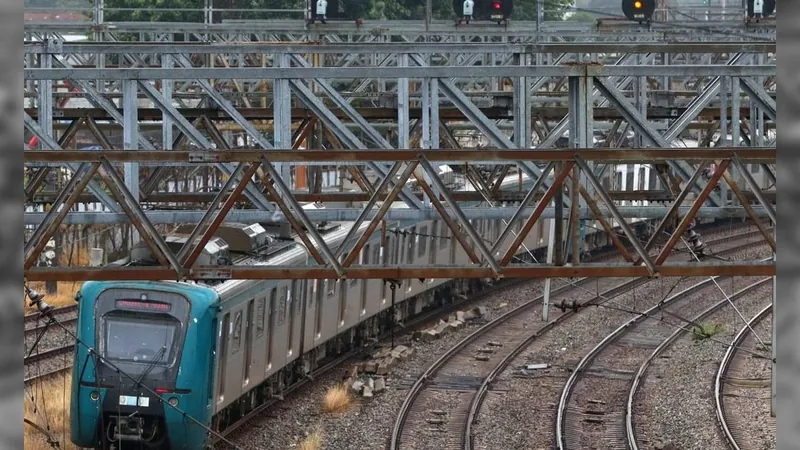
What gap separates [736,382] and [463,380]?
12.9 ft

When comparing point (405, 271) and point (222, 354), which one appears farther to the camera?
point (222, 354)

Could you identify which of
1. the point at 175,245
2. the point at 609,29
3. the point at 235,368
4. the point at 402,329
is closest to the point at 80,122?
the point at 175,245

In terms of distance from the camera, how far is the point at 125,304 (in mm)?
13430

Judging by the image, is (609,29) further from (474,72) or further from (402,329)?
(474,72)

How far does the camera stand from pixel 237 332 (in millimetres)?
14727

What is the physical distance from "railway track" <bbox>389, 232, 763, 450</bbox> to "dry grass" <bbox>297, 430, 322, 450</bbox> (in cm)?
86

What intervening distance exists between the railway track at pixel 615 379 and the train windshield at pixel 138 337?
15.8 ft

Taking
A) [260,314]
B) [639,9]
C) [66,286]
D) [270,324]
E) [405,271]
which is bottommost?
[66,286]

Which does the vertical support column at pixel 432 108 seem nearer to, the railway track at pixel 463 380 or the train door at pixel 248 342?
the train door at pixel 248 342

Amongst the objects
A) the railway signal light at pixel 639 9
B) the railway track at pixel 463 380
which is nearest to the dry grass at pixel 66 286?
the railway track at pixel 463 380

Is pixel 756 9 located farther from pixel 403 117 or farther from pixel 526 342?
pixel 403 117

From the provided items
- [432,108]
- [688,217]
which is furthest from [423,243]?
[688,217]

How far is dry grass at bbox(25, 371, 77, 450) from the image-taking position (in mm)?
14500

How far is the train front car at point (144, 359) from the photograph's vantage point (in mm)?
13375
